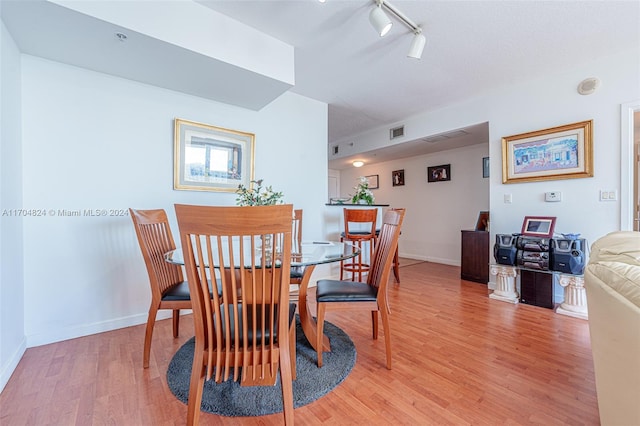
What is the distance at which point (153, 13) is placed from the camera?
182 cm

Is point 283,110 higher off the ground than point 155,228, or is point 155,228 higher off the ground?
point 283,110

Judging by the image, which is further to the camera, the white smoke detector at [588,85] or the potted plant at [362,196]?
the potted plant at [362,196]

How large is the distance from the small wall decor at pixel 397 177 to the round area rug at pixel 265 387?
15.0 feet

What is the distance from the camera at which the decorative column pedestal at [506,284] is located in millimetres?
2980

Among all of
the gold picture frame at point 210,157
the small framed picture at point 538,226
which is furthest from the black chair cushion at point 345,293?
the small framed picture at point 538,226

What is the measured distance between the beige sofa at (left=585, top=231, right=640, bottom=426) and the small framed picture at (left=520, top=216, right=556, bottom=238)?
195 cm

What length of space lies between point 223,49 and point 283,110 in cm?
132

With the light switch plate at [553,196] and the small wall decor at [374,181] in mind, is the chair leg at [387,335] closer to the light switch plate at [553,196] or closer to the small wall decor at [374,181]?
the light switch plate at [553,196]

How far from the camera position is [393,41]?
239 cm

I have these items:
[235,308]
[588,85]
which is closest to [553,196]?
[588,85]

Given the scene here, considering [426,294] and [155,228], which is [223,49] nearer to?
[155,228]

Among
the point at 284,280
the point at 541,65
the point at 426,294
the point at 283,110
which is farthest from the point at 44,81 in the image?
the point at 541,65

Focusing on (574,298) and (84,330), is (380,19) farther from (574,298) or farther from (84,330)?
(84,330)

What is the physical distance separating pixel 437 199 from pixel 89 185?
5198 millimetres
